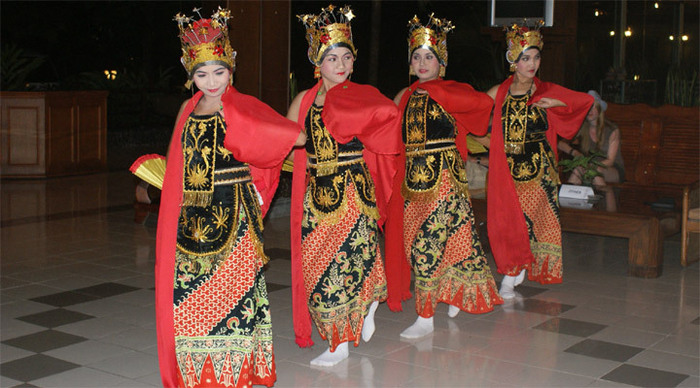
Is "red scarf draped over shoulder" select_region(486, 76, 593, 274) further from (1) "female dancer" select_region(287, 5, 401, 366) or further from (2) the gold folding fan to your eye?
(2) the gold folding fan

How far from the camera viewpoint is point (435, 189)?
4.63 meters

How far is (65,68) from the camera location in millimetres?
20422

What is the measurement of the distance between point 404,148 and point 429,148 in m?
0.20

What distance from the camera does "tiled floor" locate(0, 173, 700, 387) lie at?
13.0 ft

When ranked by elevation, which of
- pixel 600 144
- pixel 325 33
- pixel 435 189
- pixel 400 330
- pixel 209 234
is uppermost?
pixel 325 33

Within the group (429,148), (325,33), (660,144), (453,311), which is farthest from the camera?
(660,144)

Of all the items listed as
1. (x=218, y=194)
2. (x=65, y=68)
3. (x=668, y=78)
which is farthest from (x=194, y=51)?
(x=65, y=68)

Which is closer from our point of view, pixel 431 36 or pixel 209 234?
pixel 209 234

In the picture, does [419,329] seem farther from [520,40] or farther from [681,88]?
[681,88]

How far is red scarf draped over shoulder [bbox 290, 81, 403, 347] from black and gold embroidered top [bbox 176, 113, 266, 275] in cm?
64

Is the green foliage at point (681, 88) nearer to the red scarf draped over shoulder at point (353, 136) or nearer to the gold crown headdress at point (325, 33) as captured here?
the red scarf draped over shoulder at point (353, 136)

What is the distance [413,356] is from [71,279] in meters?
2.76

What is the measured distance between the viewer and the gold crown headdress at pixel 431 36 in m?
4.55

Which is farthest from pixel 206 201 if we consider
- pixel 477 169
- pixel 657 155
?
pixel 657 155
